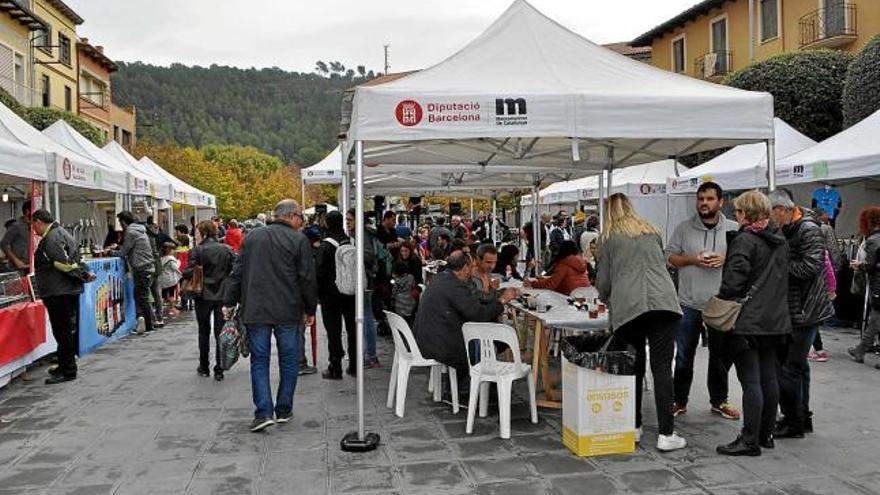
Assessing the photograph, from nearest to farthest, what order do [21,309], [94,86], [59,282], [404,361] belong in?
1. [404,361]
2. [59,282]
3. [21,309]
4. [94,86]

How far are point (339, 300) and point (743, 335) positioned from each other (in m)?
3.90

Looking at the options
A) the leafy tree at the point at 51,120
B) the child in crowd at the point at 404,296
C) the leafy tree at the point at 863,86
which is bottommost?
the child in crowd at the point at 404,296

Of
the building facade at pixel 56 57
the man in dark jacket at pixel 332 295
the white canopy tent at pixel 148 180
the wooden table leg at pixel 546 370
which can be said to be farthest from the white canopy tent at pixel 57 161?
the building facade at pixel 56 57

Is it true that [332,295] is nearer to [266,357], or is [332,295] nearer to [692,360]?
[266,357]

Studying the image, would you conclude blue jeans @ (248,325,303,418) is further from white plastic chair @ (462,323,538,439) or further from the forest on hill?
the forest on hill

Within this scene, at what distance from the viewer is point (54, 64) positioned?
3266 centimetres

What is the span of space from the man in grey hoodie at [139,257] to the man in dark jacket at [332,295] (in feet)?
14.4

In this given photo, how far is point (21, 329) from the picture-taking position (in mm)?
7137

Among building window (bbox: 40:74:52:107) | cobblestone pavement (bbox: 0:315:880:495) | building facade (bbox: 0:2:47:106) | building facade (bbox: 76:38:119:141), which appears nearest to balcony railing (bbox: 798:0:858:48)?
cobblestone pavement (bbox: 0:315:880:495)

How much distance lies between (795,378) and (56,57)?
35.7 m

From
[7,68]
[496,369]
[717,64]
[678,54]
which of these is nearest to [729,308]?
[496,369]

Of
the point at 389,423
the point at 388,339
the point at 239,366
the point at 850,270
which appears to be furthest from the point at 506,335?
the point at 850,270

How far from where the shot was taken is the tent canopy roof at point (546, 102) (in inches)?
190

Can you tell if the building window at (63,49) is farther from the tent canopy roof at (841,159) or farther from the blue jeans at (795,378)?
the blue jeans at (795,378)
